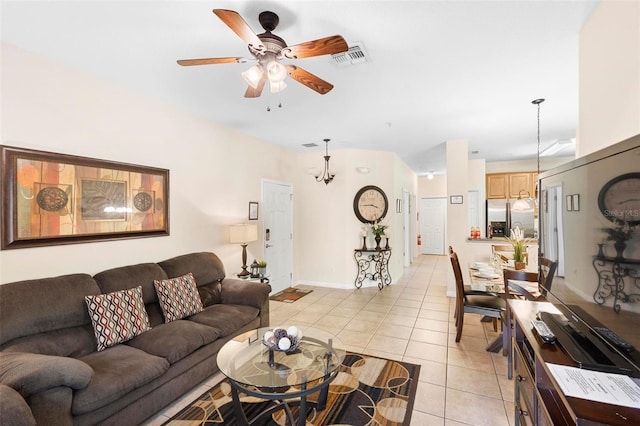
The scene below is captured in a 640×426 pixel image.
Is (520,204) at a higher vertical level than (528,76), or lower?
lower

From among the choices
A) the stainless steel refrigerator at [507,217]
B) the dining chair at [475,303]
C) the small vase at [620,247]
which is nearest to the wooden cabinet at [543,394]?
the small vase at [620,247]

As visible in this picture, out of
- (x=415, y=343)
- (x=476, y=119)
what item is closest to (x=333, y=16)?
(x=476, y=119)

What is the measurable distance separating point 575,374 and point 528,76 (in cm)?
256

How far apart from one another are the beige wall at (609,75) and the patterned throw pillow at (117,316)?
3.34 meters

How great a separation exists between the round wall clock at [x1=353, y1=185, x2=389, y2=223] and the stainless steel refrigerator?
270cm

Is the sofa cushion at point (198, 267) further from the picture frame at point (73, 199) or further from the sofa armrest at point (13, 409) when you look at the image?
the sofa armrest at point (13, 409)

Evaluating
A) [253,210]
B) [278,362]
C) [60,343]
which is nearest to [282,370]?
[278,362]

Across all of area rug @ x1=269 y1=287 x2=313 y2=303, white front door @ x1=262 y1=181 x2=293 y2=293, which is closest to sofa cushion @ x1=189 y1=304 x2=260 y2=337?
area rug @ x1=269 y1=287 x2=313 y2=303

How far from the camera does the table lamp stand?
12.6ft

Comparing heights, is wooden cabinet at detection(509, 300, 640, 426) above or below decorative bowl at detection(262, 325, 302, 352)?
above

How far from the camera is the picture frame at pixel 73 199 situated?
82.7 inches

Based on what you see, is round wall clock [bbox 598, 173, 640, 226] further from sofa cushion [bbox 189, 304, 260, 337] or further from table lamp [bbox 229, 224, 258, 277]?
table lamp [bbox 229, 224, 258, 277]

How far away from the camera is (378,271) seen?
5.63m

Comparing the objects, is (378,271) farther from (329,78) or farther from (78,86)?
(78,86)
